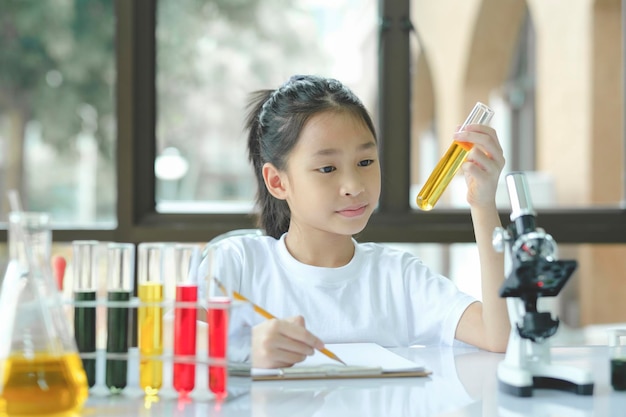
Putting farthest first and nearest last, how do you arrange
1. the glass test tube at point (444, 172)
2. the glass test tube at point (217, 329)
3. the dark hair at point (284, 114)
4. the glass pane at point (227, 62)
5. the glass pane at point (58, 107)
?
the glass pane at point (58, 107) → the glass pane at point (227, 62) → the dark hair at point (284, 114) → the glass test tube at point (444, 172) → the glass test tube at point (217, 329)

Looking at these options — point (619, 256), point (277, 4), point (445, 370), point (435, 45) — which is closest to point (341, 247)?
point (445, 370)

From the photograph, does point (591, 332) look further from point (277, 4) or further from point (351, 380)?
point (351, 380)

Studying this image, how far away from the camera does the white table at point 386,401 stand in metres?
0.97

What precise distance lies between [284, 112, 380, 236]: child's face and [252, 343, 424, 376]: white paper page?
0.30 metres

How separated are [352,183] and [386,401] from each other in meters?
0.63

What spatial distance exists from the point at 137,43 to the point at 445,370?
2.09m

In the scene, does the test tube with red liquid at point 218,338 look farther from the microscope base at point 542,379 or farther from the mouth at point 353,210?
the mouth at point 353,210

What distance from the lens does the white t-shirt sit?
5.44 feet

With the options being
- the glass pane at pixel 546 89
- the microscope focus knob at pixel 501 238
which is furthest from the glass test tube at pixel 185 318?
the glass pane at pixel 546 89

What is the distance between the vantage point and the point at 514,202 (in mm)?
1083

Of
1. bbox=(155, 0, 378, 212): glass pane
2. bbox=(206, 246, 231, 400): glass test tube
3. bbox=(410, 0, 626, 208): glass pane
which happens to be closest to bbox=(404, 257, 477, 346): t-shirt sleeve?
bbox=(206, 246, 231, 400): glass test tube

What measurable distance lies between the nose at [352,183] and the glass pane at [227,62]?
2.44 meters

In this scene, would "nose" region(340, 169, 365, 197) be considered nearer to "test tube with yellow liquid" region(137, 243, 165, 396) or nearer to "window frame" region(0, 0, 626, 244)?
"test tube with yellow liquid" region(137, 243, 165, 396)

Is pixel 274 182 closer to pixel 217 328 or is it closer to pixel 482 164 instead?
pixel 482 164
